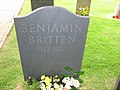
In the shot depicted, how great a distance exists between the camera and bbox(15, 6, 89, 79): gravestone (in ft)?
7.12

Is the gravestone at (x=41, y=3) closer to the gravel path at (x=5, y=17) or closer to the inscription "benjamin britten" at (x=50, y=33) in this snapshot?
the gravel path at (x=5, y=17)

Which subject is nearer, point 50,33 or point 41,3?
point 50,33

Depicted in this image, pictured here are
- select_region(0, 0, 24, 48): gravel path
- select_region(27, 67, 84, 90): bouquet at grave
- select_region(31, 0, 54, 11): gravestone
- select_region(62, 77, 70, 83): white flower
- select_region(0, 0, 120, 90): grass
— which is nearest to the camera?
select_region(27, 67, 84, 90): bouquet at grave

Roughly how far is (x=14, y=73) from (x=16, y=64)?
11.8 inches

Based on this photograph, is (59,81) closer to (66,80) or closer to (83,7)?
(66,80)

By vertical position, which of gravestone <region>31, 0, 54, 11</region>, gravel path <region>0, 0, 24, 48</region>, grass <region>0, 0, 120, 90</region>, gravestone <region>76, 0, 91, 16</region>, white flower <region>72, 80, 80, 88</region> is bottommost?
grass <region>0, 0, 120, 90</region>

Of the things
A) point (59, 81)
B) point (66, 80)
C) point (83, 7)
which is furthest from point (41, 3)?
point (66, 80)

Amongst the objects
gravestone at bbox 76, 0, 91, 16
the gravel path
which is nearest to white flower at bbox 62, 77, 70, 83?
the gravel path

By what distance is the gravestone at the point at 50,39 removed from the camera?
7.12 ft

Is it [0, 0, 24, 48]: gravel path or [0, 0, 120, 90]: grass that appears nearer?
[0, 0, 120, 90]: grass

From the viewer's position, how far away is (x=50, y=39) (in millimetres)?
2393

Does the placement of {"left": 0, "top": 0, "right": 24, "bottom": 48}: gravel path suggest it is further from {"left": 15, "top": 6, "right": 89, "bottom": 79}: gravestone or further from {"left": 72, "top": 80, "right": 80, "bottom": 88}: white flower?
{"left": 72, "top": 80, "right": 80, "bottom": 88}: white flower

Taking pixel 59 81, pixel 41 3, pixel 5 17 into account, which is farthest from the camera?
pixel 5 17

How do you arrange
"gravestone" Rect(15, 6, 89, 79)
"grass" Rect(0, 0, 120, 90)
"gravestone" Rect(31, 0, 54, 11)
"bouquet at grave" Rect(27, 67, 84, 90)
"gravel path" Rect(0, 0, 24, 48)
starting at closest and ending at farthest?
"gravestone" Rect(15, 6, 89, 79), "bouquet at grave" Rect(27, 67, 84, 90), "grass" Rect(0, 0, 120, 90), "gravel path" Rect(0, 0, 24, 48), "gravestone" Rect(31, 0, 54, 11)
